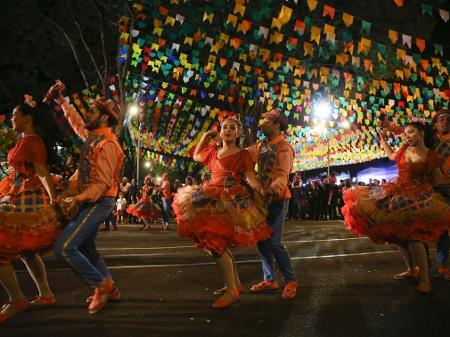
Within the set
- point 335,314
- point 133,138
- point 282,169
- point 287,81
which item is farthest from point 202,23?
point 133,138

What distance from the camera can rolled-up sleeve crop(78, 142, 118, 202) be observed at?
4.64m

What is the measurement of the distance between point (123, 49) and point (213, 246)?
1324cm

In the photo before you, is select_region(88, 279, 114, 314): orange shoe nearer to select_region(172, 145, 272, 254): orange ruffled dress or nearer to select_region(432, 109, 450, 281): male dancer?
select_region(172, 145, 272, 254): orange ruffled dress

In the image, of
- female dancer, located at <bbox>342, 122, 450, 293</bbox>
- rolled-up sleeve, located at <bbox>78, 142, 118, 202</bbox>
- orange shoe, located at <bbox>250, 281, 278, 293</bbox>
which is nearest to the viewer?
rolled-up sleeve, located at <bbox>78, 142, 118, 202</bbox>

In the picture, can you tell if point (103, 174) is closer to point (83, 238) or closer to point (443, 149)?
point (83, 238)

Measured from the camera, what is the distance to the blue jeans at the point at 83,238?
4.57 metres

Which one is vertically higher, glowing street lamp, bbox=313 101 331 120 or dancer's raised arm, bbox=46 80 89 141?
glowing street lamp, bbox=313 101 331 120

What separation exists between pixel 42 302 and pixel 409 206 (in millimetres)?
4090

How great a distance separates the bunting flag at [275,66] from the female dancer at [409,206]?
17.5ft

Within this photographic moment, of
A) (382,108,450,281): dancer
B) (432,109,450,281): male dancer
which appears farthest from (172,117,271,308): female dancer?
(432,109,450,281): male dancer

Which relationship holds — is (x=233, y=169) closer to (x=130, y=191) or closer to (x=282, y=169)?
(x=282, y=169)

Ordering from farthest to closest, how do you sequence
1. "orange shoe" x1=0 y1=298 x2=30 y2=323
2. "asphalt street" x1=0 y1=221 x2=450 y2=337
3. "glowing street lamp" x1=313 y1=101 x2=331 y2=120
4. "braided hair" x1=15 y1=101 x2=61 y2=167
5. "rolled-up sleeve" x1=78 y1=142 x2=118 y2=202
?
"glowing street lamp" x1=313 y1=101 x2=331 y2=120
"braided hair" x1=15 y1=101 x2=61 y2=167
"rolled-up sleeve" x1=78 y1=142 x2=118 y2=202
"orange shoe" x1=0 y1=298 x2=30 y2=323
"asphalt street" x1=0 y1=221 x2=450 y2=337

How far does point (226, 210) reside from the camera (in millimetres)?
4836

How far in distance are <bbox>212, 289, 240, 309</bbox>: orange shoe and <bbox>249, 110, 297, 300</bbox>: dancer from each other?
60 centimetres
